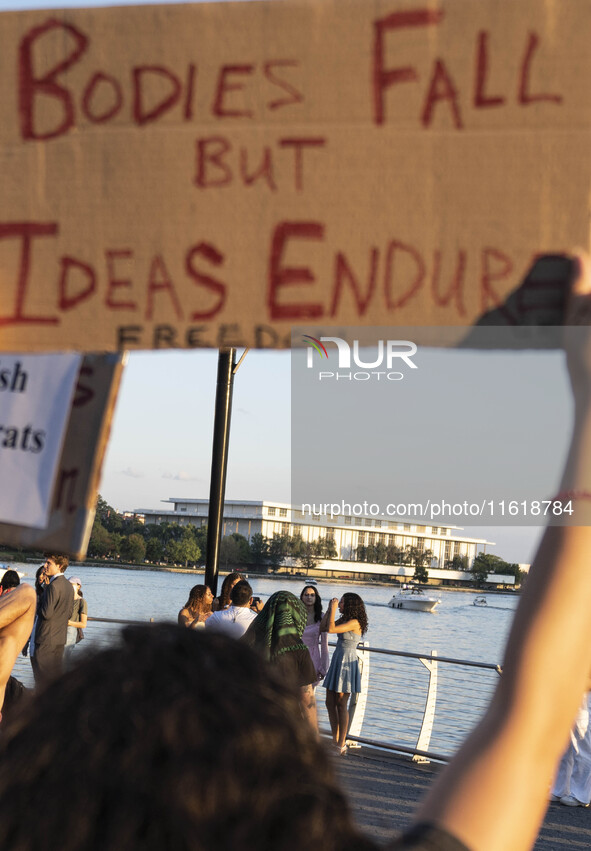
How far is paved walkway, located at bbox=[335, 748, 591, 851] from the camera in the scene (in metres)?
6.40

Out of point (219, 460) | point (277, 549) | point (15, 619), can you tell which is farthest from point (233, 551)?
point (15, 619)

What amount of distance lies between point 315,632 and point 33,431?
7545mm

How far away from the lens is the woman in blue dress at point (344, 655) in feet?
28.7

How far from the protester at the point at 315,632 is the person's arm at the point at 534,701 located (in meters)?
7.76

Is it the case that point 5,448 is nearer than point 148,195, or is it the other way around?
point 148,195

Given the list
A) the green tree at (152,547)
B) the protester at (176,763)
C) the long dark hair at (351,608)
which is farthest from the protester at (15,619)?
the long dark hair at (351,608)

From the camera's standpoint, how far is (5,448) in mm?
1604

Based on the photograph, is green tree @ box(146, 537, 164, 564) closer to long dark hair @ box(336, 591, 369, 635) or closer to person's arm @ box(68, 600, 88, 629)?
long dark hair @ box(336, 591, 369, 635)

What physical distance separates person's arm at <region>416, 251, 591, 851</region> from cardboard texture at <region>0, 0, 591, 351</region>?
370mm

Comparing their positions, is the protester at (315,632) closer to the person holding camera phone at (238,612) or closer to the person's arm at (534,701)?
the person holding camera phone at (238,612)

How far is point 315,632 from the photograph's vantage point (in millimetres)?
8859

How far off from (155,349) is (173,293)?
0.31 ft

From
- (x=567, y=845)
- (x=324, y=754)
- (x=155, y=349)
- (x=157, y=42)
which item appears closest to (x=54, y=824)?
(x=324, y=754)

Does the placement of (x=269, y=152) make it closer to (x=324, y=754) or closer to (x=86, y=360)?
(x=86, y=360)
